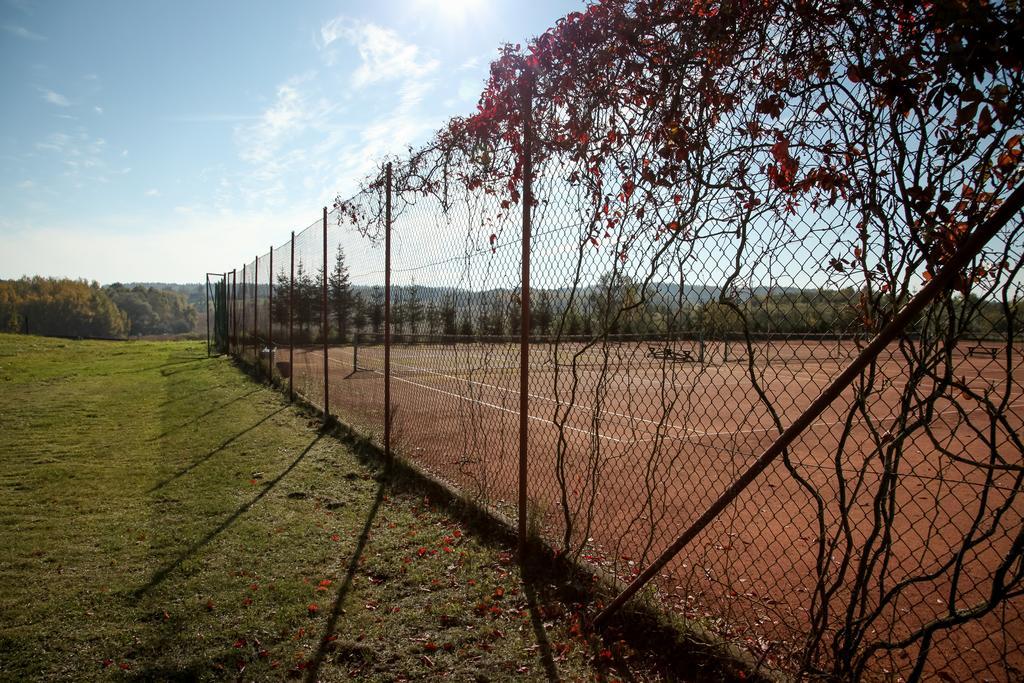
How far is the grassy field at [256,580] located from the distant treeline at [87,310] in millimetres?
56286

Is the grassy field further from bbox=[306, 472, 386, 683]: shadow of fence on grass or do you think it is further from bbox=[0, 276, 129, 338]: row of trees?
bbox=[0, 276, 129, 338]: row of trees

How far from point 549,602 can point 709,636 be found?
865 mm

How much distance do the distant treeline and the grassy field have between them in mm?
56286

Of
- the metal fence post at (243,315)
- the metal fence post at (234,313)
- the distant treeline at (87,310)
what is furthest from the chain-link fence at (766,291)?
the distant treeline at (87,310)

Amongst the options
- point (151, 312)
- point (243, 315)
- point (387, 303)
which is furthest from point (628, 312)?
point (151, 312)

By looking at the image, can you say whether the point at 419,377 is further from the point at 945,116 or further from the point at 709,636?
the point at 945,116

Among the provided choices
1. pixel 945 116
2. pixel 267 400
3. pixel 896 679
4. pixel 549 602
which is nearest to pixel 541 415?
pixel 267 400

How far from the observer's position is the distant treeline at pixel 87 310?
7325 centimetres

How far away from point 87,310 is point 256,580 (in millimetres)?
97214

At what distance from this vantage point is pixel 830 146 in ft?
7.66

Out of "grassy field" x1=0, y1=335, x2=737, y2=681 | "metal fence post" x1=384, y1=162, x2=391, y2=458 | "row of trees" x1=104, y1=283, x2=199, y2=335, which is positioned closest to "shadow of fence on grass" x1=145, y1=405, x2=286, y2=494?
"grassy field" x1=0, y1=335, x2=737, y2=681

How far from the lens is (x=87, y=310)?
8450 cm

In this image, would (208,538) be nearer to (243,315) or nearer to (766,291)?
(766,291)

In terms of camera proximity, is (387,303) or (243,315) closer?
(387,303)
